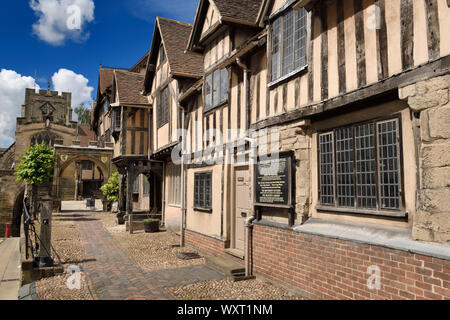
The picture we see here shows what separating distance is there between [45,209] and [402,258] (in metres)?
7.78

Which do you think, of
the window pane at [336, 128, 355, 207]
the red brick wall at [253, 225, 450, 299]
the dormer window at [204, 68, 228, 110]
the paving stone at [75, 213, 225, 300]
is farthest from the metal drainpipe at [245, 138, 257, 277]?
the dormer window at [204, 68, 228, 110]

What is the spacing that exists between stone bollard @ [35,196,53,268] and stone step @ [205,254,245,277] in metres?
3.88

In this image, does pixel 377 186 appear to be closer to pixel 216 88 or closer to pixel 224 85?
pixel 224 85

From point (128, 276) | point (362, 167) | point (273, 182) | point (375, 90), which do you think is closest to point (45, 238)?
point (128, 276)

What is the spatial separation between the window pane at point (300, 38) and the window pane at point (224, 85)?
3.09m

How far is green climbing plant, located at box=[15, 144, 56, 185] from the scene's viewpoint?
60.8ft

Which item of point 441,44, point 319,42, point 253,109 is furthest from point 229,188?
point 441,44

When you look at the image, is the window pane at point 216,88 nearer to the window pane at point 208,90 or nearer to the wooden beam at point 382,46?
the window pane at point 208,90

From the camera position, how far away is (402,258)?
4.14 metres

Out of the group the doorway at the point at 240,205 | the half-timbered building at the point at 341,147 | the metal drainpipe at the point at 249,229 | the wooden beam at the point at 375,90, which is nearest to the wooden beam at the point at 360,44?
the half-timbered building at the point at 341,147

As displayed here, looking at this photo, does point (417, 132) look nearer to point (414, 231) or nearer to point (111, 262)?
point (414, 231)

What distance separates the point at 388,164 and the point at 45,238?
769 cm

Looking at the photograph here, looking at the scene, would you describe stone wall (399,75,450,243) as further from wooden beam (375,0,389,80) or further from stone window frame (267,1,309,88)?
stone window frame (267,1,309,88)

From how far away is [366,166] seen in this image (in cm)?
499
